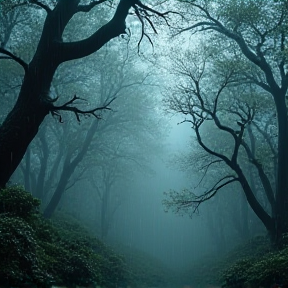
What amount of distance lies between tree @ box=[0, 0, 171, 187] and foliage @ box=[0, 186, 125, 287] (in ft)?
2.79

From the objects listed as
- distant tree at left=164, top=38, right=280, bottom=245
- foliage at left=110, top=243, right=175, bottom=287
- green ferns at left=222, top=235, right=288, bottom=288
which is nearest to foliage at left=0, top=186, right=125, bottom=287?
foliage at left=110, top=243, right=175, bottom=287

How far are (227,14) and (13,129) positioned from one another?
33.8 ft

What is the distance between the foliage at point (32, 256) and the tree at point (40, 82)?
85cm

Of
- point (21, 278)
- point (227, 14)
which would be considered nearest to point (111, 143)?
point (227, 14)

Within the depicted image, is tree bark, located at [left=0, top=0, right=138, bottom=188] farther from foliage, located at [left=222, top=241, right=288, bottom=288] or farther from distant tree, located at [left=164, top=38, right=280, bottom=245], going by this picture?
foliage, located at [left=222, top=241, right=288, bottom=288]

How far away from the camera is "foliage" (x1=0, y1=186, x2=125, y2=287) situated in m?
6.67

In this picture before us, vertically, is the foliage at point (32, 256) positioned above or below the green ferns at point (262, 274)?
below

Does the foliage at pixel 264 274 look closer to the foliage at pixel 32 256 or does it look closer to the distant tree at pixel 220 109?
the distant tree at pixel 220 109

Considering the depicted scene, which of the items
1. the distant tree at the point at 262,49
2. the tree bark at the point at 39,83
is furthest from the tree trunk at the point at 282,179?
the tree bark at the point at 39,83

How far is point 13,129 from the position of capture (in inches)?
363

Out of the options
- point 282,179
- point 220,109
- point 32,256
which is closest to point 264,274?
point 282,179

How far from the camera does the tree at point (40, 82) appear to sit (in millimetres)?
9188

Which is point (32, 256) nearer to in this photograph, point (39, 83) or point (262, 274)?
point (39, 83)

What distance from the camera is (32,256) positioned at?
7.31 metres
